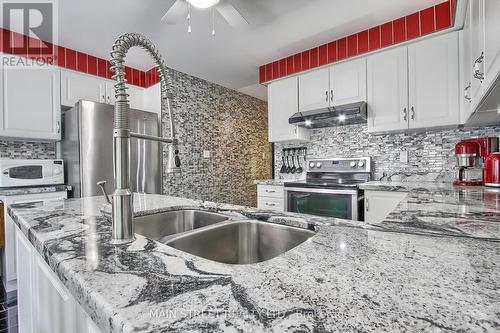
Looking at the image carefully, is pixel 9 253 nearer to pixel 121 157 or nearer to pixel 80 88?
pixel 80 88

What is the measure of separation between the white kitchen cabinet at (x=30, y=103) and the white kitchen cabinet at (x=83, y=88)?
83 mm

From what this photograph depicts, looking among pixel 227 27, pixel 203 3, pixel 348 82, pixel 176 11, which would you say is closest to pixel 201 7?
pixel 203 3

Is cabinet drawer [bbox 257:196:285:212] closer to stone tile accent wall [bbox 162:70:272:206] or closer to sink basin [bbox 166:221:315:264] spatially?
stone tile accent wall [bbox 162:70:272:206]

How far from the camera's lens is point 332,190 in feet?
8.00

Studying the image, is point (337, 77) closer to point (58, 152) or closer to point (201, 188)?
point (201, 188)

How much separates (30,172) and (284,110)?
2.91 meters

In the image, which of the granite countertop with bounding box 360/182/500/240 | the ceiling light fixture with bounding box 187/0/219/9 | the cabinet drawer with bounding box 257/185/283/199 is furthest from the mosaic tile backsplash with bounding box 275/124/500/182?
the ceiling light fixture with bounding box 187/0/219/9

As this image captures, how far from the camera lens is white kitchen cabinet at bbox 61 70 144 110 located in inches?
112

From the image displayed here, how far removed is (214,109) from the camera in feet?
13.3

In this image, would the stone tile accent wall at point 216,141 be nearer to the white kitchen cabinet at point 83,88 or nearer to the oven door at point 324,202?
the white kitchen cabinet at point 83,88

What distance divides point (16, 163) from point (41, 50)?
1316 millimetres

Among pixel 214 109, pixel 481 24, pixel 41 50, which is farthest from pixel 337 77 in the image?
pixel 41 50

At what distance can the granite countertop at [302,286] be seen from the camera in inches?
12.0

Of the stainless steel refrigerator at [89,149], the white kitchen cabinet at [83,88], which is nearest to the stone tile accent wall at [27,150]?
the stainless steel refrigerator at [89,149]
